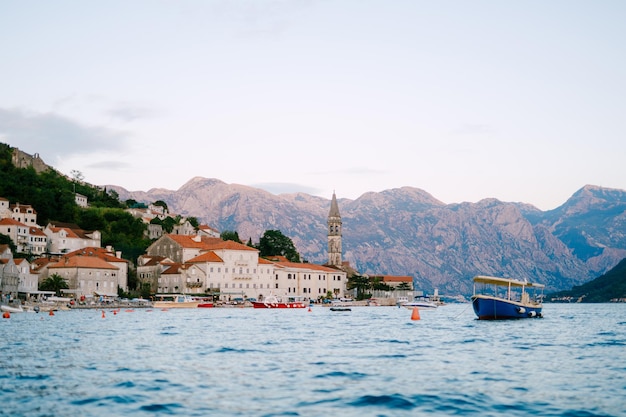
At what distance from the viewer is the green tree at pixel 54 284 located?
411 feet

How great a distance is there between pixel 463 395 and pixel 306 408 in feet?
18.0

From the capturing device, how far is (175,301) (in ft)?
436

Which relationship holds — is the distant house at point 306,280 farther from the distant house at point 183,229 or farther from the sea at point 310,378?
the sea at point 310,378

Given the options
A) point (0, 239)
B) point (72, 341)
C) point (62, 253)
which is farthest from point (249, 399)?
point (62, 253)

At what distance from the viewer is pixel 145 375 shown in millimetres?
26219

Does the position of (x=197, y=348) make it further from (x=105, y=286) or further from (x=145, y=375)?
(x=105, y=286)

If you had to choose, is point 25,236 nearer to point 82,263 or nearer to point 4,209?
point 4,209

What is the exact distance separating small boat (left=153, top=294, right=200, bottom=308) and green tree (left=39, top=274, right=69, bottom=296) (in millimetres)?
17484

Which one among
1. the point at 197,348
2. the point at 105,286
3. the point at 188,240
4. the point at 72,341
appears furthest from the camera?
the point at 188,240

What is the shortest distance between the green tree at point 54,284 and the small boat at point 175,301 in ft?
57.4

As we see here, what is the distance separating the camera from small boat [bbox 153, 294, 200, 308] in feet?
397

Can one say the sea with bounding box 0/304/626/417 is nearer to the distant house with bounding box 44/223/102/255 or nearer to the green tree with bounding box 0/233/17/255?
the green tree with bounding box 0/233/17/255

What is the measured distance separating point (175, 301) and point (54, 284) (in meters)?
21.8

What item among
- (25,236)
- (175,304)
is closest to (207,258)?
(175,304)
